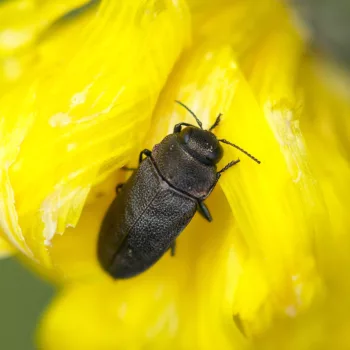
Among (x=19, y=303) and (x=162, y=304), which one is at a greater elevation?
(x=162, y=304)

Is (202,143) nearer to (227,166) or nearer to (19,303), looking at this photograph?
(227,166)

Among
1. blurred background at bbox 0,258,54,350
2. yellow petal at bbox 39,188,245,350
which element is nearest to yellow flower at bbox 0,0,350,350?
yellow petal at bbox 39,188,245,350

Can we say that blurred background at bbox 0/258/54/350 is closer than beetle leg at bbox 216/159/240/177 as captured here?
No

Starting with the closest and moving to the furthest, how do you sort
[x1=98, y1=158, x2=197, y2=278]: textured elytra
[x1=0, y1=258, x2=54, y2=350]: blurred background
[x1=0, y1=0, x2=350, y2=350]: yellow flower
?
[x1=0, y1=0, x2=350, y2=350]: yellow flower → [x1=98, y1=158, x2=197, y2=278]: textured elytra → [x1=0, y1=258, x2=54, y2=350]: blurred background

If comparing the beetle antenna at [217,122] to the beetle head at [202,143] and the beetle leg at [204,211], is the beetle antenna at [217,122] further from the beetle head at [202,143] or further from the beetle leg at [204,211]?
the beetle leg at [204,211]

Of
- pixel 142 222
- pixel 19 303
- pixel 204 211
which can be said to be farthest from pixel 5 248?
pixel 19 303

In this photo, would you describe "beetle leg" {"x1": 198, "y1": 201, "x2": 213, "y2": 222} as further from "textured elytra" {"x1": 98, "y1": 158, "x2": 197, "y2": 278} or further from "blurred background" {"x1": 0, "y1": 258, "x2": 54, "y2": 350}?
"blurred background" {"x1": 0, "y1": 258, "x2": 54, "y2": 350}

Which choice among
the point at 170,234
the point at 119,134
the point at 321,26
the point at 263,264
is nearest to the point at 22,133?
the point at 119,134
